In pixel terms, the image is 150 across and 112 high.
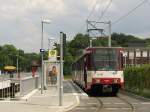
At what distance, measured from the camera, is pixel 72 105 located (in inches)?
1067

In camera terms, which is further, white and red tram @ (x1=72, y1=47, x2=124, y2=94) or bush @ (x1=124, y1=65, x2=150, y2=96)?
bush @ (x1=124, y1=65, x2=150, y2=96)

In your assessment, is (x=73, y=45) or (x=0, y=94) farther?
(x=73, y=45)

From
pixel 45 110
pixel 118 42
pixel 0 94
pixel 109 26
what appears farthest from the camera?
pixel 118 42

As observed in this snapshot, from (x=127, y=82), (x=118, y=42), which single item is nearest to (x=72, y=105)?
(x=127, y=82)

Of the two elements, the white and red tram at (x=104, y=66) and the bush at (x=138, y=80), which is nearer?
the white and red tram at (x=104, y=66)

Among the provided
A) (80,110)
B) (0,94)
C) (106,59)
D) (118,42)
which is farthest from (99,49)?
(118,42)

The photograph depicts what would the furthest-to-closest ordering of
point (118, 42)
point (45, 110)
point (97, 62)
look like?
1. point (118, 42)
2. point (97, 62)
3. point (45, 110)

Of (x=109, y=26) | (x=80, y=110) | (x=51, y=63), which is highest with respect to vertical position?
(x=109, y=26)

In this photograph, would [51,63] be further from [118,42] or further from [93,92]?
[118,42]

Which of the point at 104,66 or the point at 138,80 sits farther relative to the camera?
the point at 138,80

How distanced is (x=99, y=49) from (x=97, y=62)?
925mm

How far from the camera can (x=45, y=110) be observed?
23391 millimetres

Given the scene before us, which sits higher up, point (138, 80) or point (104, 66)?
point (104, 66)

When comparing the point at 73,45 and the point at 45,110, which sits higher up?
the point at 73,45
